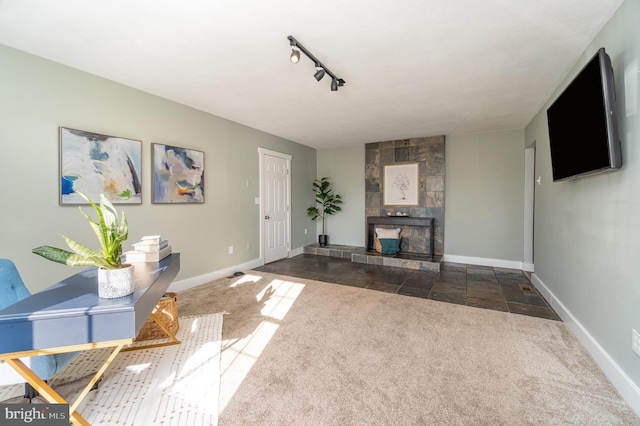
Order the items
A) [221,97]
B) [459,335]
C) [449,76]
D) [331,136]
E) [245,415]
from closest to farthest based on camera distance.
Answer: [245,415], [459,335], [449,76], [221,97], [331,136]

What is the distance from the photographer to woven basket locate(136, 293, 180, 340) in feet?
7.62

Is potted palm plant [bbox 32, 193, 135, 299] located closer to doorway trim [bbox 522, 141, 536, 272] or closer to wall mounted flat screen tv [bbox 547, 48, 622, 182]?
wall mounted flat screen tv [bbox 547, 48, 622, 182]

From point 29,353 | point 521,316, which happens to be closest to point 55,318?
point 29,353

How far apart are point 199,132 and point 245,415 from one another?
3466 millimetres

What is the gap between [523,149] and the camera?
183 inches

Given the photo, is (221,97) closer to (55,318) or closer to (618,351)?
(55,318)

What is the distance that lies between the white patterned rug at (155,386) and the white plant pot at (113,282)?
80 cm

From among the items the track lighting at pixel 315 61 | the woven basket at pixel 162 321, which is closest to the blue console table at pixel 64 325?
the woven basket at pixel 162 321

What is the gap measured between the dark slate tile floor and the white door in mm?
296

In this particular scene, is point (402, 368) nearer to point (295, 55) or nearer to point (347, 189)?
point (295, 55)

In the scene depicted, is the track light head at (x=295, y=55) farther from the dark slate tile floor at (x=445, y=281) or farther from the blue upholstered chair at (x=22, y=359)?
the dark slate tile floor at (x=445, y=281)

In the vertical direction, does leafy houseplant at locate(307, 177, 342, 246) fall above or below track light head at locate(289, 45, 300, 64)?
below

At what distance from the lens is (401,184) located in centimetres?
568

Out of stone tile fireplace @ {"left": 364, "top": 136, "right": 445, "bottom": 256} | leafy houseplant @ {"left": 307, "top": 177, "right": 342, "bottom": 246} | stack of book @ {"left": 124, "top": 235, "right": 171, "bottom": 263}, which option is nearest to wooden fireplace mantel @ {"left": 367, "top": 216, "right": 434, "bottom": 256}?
stone tile fireplace @ {"left": 364, "top": 136, "right": 445, "bottom": 256}
